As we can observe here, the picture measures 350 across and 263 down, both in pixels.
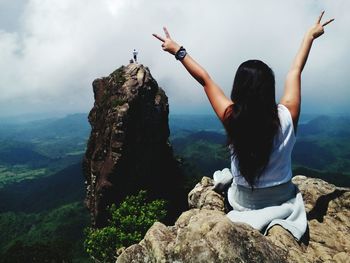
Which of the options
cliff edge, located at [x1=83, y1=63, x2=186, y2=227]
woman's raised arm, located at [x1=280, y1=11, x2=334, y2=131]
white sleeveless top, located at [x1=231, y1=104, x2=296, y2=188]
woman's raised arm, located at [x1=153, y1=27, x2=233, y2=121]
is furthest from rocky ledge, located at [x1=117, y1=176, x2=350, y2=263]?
cliff edge, located at [x1=83, y1=63, x2=186, y2=227]

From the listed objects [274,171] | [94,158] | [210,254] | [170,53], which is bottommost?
[94,158]

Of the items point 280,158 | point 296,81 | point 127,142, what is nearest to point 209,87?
point 296,81

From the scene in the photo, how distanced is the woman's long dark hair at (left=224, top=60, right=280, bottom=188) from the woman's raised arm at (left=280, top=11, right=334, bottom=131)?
0.50 meters

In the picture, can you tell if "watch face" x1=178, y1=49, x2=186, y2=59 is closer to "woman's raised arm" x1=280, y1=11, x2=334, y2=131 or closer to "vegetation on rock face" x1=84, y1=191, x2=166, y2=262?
"woman's raised arm" x1=280, y1=11, x2=334, y2=131

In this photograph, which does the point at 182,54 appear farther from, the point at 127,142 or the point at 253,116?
the point at 127,142

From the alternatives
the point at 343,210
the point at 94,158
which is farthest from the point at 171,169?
the point at 343,210

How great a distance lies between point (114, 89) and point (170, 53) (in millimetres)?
57728

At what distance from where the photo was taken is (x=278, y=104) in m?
6.62

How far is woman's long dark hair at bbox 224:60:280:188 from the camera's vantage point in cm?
606

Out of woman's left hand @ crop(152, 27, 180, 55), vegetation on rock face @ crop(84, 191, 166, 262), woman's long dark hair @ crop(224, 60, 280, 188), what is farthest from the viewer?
vegetation on rock face @ crop(84, 191, 166, 262)

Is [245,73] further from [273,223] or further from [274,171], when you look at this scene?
[273,223]

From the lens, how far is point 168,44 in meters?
7.65

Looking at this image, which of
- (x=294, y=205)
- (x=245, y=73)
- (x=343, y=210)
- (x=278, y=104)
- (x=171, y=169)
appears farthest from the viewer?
(x=171, y=169)

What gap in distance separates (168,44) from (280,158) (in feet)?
10.5
